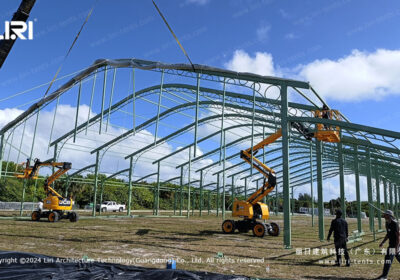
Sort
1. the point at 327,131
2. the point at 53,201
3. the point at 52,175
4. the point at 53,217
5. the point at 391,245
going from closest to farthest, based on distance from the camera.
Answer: the point at 391,245 < the point at 327,131 < the point at 53,217 < the point at 53,201 < the point at 52,175

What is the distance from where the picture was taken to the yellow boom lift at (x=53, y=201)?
2296cm

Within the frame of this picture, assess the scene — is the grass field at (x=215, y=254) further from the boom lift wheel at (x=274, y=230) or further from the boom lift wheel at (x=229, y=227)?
the boom lift wheel at (x=229, y=227)

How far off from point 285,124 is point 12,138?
24.7 meters

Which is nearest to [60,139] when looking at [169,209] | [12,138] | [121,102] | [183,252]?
[12,138]

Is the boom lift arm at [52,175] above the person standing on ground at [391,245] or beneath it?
above

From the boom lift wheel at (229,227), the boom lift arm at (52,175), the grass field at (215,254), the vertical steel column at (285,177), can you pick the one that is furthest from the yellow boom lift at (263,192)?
the boom lift arm at (52,175)

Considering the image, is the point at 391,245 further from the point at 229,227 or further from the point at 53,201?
the point at 53,201

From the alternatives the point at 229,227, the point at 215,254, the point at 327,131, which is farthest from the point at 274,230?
the point at 215,254

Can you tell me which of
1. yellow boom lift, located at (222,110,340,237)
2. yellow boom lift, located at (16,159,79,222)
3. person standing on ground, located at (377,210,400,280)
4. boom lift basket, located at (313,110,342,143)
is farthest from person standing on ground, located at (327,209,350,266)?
yellow boom lift, located at (16,159,79,222)

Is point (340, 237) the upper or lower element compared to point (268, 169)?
lower

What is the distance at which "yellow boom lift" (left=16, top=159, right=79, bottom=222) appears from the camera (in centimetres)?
2296

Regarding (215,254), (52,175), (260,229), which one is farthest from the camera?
(52,175)

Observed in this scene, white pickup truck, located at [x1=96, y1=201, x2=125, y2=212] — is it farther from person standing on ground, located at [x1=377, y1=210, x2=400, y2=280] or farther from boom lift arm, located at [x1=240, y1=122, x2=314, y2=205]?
person standing on ground, located at [x1=377, y1=210, x2=400, y2=280]

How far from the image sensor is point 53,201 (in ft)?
75.2
